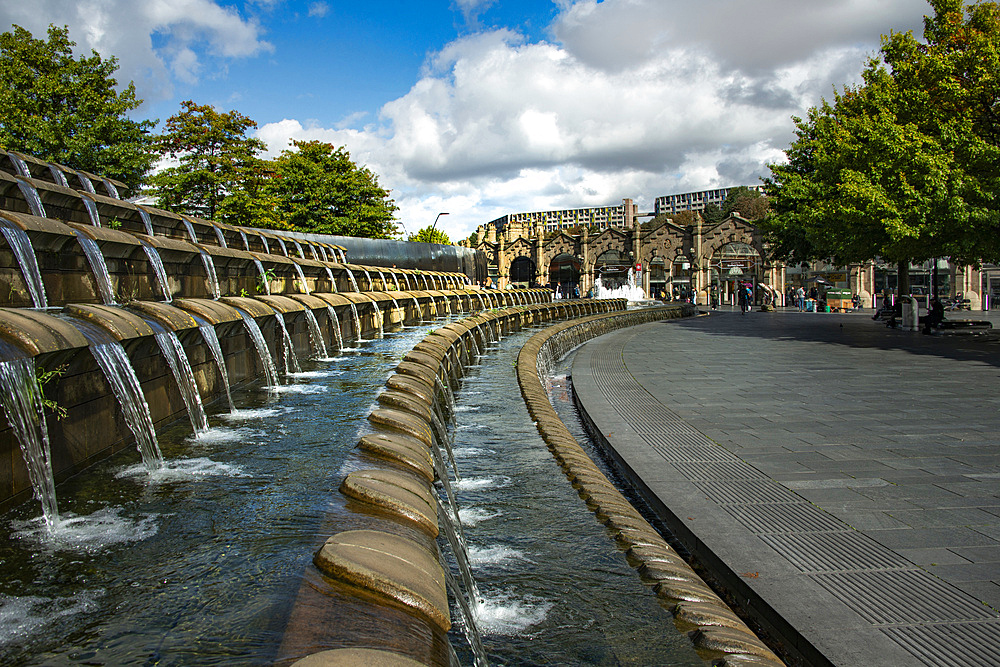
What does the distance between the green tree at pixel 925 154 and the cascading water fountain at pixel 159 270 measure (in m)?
17.0

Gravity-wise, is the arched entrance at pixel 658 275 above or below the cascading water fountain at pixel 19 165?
below

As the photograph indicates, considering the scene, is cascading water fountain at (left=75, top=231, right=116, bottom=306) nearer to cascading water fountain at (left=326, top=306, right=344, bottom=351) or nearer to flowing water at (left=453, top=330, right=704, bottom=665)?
flowing water at (left=453, top=330, right=704, bottom=665)

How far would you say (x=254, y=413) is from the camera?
5629mm

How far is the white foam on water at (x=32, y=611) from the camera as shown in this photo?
2.17 meters

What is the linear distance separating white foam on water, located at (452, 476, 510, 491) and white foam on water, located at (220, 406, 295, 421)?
1.80 meters

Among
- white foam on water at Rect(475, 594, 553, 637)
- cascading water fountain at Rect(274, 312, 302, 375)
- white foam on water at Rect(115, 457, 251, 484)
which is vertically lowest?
white foam on water at Rect(475, 594, 553, 637)

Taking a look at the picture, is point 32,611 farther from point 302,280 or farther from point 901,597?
point 302,280

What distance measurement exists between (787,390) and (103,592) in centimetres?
943

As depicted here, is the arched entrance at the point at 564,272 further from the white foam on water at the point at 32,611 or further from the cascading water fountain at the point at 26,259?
the white foam on water at the point at 32,611

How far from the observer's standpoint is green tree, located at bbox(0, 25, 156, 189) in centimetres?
2403

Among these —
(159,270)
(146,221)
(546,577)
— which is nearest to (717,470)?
(546,577)

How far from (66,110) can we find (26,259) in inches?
1027

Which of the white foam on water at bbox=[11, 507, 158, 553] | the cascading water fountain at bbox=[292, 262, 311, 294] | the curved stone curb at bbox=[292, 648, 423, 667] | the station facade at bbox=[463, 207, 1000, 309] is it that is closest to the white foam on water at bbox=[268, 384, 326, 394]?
the white foam on water at bbox=[11, 507, 158, 553]

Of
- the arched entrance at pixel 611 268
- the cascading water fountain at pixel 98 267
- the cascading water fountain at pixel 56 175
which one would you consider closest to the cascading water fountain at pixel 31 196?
the cascading water fountain at pixel 98 267
